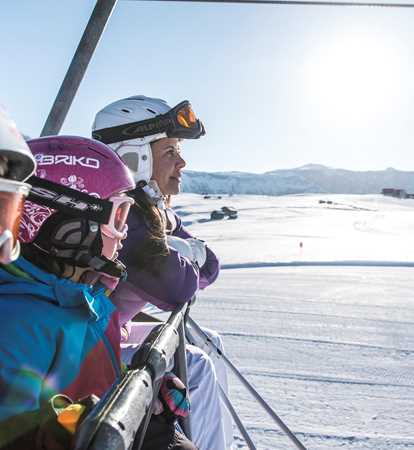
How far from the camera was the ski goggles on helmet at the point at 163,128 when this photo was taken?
2.76 meters

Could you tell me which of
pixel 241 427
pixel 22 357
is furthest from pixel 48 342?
pixel 241 427

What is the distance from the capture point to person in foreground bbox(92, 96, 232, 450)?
2.10 meters

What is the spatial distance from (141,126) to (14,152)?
1.64m

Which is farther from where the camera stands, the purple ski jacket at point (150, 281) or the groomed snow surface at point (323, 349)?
the groomed snow surface at point (323, 349)

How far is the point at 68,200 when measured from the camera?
1669 mm

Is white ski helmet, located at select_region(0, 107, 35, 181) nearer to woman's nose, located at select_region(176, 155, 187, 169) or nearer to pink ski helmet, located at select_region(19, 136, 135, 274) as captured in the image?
pink ski helmet, located at select_region(19, 136, 135, 274)

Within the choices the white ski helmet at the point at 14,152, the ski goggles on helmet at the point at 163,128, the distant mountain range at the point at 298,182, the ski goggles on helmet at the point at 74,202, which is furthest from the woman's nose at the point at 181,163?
the distant mountain range at the point at 298,182

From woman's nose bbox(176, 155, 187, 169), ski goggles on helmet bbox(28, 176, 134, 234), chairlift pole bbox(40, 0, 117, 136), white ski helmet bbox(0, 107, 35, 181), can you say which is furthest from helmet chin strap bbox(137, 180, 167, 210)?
white ski helmet bbox(0, 107, 35, 181)

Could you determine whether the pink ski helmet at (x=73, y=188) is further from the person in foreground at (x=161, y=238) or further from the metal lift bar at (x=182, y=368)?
the metal lift bar at (x=182, y=368)

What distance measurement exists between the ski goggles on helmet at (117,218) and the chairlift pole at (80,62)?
1.33m

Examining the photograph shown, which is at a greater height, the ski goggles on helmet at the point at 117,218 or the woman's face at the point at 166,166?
the woman's face at the point at 166,166

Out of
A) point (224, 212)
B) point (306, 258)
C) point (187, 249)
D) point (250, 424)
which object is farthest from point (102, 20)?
point (224, 212)

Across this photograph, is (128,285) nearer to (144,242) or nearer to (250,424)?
(144,242)

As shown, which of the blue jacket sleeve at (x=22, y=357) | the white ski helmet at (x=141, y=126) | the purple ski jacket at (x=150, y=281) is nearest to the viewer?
the blue jacket sleeve at (x=22, y=357)
